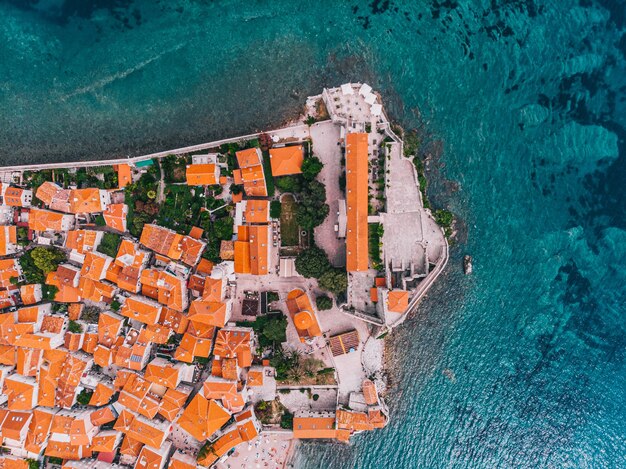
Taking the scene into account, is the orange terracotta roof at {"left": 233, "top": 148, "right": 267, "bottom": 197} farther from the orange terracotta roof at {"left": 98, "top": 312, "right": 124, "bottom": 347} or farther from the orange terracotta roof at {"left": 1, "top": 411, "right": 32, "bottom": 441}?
the orange terracotta roof at {"left": 1, "top": 411, "right": 32, "bottom": 441}

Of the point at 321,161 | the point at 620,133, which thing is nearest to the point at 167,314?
the point at 321,161

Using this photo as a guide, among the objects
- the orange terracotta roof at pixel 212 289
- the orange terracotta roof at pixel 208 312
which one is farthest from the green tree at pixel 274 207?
the orange terracotta roof at pixel 208 312

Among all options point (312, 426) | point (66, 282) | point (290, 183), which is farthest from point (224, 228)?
point (312, 426)

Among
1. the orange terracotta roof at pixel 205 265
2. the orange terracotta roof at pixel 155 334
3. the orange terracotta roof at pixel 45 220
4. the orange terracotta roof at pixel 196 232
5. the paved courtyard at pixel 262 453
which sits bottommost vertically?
the paved courtyard at pixel 262 453

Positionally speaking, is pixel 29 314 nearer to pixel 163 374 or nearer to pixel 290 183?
pixel 163 374

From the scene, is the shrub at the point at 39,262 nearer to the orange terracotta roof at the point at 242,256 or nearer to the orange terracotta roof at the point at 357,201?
the orange terracotta roof at the point at 242,256

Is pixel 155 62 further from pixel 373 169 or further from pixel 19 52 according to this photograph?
pixel 373 169
